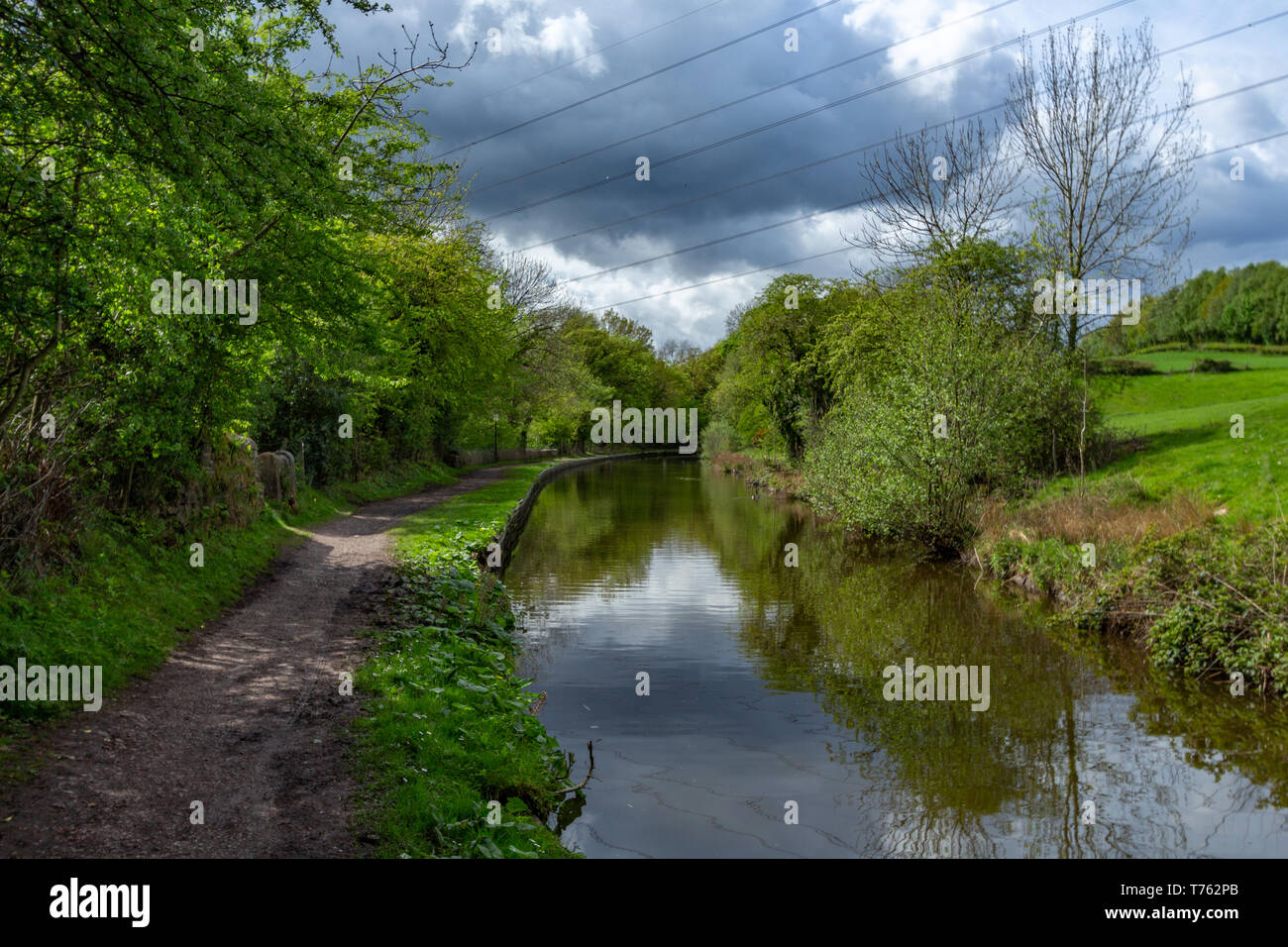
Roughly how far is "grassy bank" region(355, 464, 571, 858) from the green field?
1099cm

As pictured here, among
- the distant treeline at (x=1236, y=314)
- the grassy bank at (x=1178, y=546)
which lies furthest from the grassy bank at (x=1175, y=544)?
the distant treeline at (x=1236, y=314)

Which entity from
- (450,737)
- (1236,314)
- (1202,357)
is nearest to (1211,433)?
(1202,357)

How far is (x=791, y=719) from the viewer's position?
10.1 m

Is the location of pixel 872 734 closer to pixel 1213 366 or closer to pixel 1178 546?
pixel 1178 546

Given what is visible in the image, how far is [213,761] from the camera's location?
20.8 ft

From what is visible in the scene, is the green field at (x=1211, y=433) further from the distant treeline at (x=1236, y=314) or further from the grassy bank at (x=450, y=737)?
the grassy bank at (x=450, y=737)

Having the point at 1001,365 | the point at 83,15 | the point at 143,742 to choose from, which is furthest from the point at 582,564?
the point at 83,15

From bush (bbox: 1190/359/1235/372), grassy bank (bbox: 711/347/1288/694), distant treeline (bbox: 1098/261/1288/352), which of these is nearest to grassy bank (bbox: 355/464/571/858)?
grassy bank (bbox: 711/347/1288/694)

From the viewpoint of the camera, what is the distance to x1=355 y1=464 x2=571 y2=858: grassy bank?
5.81 m

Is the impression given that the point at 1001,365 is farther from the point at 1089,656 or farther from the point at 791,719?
the point at 791,719

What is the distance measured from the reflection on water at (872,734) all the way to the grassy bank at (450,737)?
0.60 m

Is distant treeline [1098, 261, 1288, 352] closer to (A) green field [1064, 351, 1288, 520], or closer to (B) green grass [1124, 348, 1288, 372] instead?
(B) green grass [1124, 348, 1288, 372]

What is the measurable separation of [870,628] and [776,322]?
1109 inches

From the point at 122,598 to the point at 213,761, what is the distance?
4.03 meters
